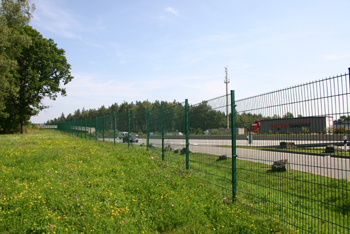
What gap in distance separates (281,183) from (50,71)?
118ft

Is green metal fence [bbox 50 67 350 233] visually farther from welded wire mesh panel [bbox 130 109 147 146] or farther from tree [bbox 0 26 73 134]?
tree [bbox 0 26 73 134]

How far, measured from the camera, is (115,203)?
Answer: 5.32 m

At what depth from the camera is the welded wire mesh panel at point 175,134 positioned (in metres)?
7.74

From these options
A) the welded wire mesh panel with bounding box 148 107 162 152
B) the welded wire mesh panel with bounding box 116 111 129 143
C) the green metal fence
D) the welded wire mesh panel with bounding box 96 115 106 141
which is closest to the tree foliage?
the welded wire mesh panel with bounding box 96 115 106 141

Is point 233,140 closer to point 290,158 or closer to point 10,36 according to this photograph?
point 290,158

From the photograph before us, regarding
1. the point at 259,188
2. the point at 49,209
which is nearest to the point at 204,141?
the point at 259,188

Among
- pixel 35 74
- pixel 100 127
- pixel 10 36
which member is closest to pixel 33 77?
pixel 35 74

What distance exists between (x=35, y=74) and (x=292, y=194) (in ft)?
115

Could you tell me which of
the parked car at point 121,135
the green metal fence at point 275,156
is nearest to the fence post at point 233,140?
the green metal fence at point 275,156

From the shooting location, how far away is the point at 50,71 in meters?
34.2

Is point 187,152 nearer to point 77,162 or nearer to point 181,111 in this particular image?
point 181,111

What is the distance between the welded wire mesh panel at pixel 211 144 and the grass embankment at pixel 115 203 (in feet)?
1.19

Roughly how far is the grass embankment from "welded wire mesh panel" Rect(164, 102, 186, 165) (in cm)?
53

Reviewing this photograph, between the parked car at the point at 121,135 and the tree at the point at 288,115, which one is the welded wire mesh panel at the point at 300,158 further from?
the parked car at the point at 121,135
